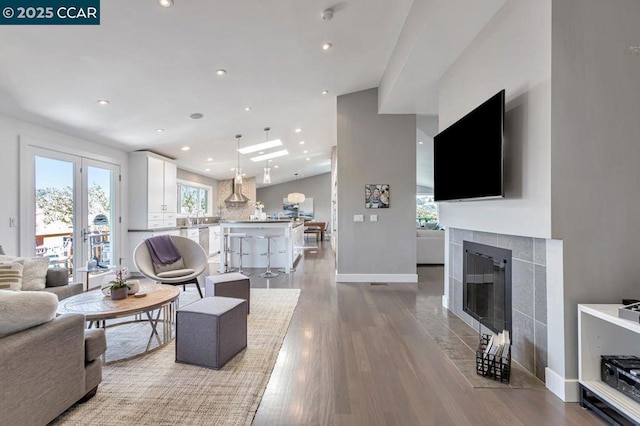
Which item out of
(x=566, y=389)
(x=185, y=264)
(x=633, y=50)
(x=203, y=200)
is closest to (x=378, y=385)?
(x=566, y=389)

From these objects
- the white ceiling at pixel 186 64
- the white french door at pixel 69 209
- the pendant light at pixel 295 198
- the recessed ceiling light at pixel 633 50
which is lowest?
the white french door at pixel 69 209

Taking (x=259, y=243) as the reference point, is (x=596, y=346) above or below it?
below

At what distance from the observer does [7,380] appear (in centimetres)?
143

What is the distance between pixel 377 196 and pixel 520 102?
3.26 m

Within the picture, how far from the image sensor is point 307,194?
52.0 ft

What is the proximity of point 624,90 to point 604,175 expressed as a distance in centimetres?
58

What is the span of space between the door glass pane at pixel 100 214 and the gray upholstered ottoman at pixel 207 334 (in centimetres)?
347

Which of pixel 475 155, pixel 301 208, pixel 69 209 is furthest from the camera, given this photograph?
pixel 301 208

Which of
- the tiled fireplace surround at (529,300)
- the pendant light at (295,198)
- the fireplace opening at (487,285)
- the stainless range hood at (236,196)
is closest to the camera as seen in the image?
the tiled fireplace surround at (529,300)

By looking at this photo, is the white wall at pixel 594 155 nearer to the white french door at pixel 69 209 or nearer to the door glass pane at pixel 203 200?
the white french door at pixel 69 209

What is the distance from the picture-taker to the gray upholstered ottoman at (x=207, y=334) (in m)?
2.38

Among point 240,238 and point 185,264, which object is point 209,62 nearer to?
point 185,264

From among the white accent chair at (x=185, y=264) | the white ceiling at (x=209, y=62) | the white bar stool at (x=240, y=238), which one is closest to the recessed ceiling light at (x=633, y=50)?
the white ceiling at (x=209, y=62)

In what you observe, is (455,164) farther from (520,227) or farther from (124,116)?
(124,116)
